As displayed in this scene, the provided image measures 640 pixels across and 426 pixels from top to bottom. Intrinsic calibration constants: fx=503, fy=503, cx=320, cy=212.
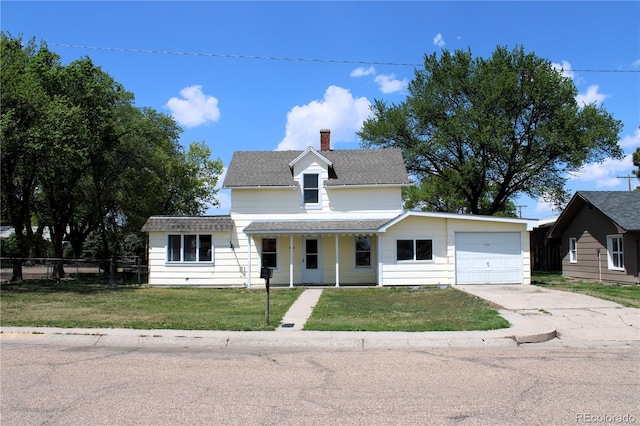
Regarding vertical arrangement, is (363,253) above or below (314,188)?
below

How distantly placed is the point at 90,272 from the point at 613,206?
33.5m

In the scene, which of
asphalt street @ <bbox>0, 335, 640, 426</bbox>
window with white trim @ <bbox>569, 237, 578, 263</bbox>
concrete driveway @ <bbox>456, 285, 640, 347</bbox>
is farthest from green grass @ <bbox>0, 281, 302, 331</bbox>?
window with white trim @ <bbox>569, 237, 578, 263</bbox>

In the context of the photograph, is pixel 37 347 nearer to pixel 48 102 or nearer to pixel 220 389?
pixel 220 389

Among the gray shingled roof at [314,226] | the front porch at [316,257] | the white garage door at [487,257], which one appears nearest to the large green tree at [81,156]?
the gray shingled roof at [314,226]

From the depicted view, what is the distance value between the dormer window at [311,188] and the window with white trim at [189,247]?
4.92 m

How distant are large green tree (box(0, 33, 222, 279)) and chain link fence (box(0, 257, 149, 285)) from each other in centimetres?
138

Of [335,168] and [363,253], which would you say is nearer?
[363,253]

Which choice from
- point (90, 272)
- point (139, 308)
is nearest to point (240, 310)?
point (139, 308)

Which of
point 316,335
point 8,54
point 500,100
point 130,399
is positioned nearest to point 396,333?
point 316,335

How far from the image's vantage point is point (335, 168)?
82.1 ft

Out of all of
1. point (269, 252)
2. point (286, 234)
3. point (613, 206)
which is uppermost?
point (613, 206)

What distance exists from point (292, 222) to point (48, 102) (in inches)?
452

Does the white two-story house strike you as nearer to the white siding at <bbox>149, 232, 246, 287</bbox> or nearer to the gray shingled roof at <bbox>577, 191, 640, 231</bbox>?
the white siding at <bbox>149, 232, 246, 287</bbox>

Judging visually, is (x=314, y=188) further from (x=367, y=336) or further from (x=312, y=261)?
(x=367, y=336)
